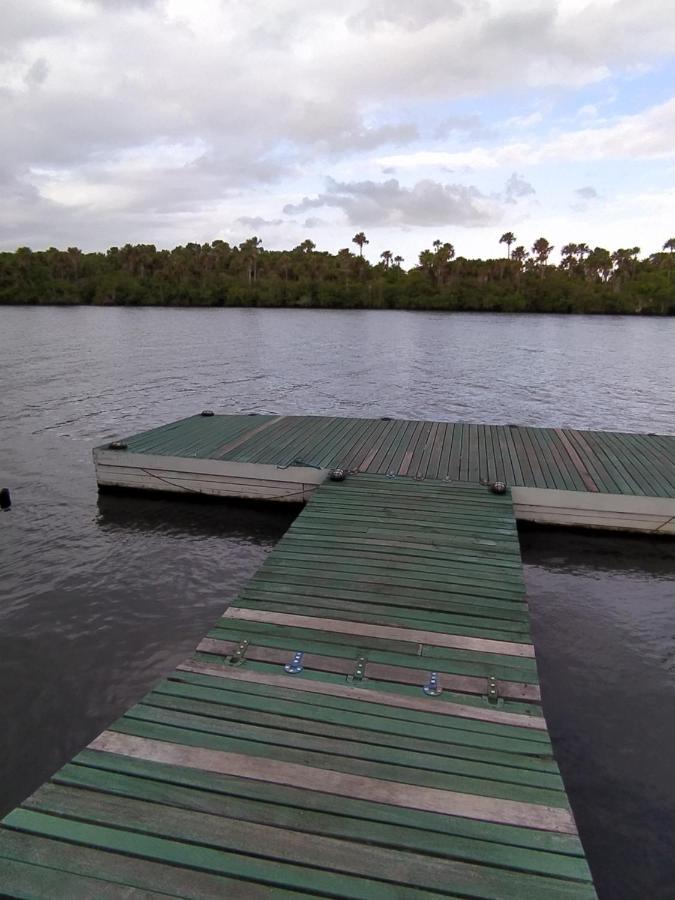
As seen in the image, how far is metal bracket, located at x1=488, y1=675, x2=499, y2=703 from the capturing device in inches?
195

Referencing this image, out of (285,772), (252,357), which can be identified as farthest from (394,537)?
(252,357)

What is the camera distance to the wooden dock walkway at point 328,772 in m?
3.25

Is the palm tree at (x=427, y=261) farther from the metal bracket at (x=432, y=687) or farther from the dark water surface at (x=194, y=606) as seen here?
the metal bracket at (x=432, y=687)

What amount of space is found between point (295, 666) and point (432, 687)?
1255 millimetres

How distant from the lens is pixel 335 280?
11862 cm

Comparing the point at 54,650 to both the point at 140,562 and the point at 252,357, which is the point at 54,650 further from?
the point at 252,357

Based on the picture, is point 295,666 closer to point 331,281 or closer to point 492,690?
point 492,690

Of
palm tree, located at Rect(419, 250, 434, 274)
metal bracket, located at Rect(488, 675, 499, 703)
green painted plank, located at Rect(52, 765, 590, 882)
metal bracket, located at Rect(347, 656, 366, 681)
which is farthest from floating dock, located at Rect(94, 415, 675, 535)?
palm tree, located at Rect(419, 250, 434, 274)

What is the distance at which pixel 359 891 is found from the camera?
3.14 meters

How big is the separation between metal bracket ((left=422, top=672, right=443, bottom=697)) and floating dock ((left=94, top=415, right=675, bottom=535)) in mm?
5802

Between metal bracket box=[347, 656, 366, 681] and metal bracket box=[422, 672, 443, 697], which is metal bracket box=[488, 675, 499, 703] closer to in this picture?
metal bracket box=[422, 672, 443, 697]

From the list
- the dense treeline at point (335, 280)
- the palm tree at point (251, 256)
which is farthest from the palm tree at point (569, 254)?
the palm tree at point (251, 256)

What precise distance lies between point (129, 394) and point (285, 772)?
24035mm

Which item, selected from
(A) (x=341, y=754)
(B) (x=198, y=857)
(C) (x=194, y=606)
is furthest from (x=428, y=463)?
(B) (x=198, y=857)
